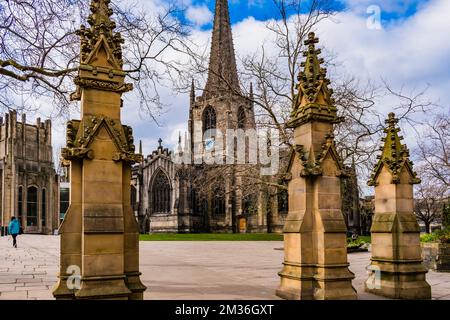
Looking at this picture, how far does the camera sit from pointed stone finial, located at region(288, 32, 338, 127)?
7.95 m

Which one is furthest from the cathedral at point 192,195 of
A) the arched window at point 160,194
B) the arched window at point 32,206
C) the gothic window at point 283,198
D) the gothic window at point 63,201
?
the arched window at point 32,206

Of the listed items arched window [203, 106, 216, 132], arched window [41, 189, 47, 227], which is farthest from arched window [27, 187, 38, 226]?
arched window [203, 106, 216, 132]

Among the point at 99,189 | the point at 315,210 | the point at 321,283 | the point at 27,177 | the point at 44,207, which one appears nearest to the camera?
the point at 99,189

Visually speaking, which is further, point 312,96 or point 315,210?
point 312,96

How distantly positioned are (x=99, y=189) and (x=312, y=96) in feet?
13.8

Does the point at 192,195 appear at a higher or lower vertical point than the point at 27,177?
lower

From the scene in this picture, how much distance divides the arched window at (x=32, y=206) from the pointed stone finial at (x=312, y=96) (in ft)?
171

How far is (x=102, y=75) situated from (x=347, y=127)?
1641cm

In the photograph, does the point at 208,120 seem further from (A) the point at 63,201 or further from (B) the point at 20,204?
(B) the point at 20,204

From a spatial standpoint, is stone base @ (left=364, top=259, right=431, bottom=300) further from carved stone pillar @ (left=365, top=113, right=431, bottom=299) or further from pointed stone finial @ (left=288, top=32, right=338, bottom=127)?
pointed stone finial @ (left=288, top=32, right=338, bottom=127)

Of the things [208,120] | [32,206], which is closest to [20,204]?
[32,206]

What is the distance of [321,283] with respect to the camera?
7.52 m

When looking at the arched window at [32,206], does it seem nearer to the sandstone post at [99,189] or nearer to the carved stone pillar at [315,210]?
the carved stone pillar at [315,210]

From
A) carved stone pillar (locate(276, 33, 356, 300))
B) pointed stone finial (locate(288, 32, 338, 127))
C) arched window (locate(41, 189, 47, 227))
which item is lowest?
arched window (locate(41, 189, 47, 227))
